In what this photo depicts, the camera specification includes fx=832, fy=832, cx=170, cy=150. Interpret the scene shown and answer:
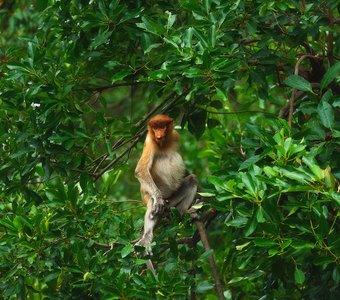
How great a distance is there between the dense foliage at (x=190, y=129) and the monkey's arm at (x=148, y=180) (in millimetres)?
297

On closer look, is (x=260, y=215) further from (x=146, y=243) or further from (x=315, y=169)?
(x=146, y=243)

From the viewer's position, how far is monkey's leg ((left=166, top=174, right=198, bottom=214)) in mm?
6316

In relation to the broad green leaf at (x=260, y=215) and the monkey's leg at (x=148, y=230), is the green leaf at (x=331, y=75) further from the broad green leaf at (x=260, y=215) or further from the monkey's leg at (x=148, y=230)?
the monkey's leg at (x=148, y=230)

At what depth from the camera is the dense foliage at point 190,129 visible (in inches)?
163

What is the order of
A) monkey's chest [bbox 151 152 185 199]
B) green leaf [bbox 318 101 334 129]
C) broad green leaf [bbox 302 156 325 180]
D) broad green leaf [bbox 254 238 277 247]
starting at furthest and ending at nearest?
monkey's chest [bbox 151 152 185 199], green leaf [bbox 318 101 334 129], broad green leaf [bbox 254 238 277 247], broad green leaf [bbox 302 156 325 180]

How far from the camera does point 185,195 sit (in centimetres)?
639

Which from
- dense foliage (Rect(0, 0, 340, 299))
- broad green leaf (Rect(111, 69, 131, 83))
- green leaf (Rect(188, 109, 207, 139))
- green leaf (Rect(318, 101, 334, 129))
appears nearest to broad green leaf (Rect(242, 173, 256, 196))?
dense foliage (Rect(0, 0, 340, 299))

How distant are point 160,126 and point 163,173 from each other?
0.76m

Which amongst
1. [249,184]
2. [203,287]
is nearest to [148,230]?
[203,287]

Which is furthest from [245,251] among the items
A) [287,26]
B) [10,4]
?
[10,4]

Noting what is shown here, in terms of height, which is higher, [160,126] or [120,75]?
[120,75]

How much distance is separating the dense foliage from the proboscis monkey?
6.2 inches

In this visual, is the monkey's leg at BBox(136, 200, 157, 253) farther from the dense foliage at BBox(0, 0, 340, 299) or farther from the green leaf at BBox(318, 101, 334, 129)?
the green leaf at BBox(318, 101, 334, 129)

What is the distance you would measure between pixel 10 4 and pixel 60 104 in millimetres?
3405
